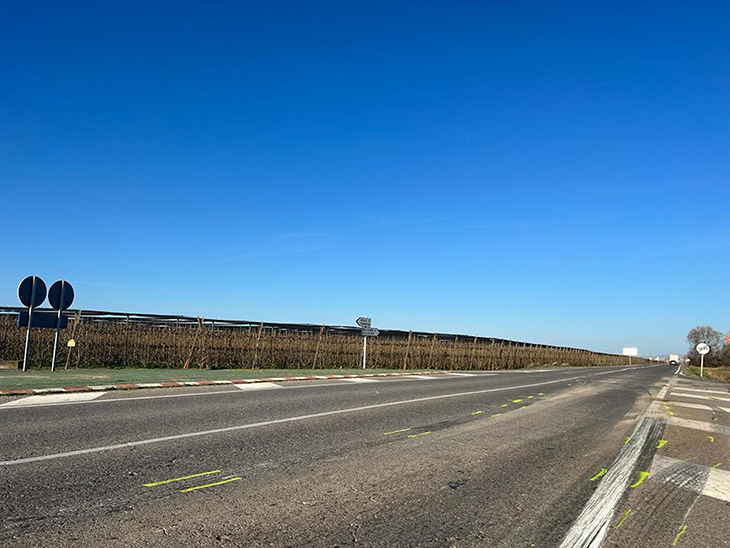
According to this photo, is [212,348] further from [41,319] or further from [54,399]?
[54,399]

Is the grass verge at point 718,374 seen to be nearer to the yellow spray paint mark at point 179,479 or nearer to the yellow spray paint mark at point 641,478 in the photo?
the yellow spray paint mark at point 641,478

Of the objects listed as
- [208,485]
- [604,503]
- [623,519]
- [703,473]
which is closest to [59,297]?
[208,485]

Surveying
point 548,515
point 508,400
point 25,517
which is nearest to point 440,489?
point 548,515

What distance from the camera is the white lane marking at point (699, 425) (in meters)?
8.85

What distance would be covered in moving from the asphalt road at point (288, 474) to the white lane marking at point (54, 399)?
261 millimetres

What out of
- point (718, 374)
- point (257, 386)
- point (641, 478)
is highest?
point (641, 478)

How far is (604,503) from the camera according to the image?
443 centimetres

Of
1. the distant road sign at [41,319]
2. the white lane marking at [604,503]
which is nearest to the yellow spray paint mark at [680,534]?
the white lane marking at [604,503]

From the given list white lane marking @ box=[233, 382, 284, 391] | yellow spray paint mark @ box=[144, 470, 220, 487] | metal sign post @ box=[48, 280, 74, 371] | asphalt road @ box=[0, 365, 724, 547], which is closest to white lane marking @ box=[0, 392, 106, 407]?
asphalt road @ box=[0, 365, 724, 547]

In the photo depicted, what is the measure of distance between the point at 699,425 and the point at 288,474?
8345 mm

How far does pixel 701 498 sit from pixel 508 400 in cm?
759

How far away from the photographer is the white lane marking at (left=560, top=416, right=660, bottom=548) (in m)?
3.61

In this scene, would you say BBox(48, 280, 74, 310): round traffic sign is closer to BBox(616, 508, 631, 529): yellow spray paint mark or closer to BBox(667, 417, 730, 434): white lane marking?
BBox(616, 508, 631, 529): yellow spray paint mark

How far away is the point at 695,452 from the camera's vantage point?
6.80 m
